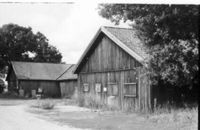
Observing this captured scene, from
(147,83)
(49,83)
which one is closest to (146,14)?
(147,83)

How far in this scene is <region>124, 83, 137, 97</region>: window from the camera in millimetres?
19672

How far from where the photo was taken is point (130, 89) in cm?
2008

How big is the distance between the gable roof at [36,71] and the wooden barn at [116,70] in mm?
15707

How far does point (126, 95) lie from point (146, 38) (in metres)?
6.15

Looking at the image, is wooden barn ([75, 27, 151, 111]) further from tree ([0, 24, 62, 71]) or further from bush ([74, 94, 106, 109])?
tree ([0, 24, 62, 71])

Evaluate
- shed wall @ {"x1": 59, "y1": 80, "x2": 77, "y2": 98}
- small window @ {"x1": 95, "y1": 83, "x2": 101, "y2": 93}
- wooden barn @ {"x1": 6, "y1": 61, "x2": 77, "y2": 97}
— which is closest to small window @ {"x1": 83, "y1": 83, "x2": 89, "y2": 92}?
small window @ {"x1": 95, "y1": 83, "x2": 101, "y2": 93}

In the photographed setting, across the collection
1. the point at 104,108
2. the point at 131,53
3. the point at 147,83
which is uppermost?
the point at 131,53

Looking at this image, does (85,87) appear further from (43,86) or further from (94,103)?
(43,86)

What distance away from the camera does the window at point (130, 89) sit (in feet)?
64.5

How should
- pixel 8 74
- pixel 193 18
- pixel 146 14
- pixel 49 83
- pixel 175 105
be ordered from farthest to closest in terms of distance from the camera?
pixel 8 74 → pixel 49 83 → pixel 175 105 → pixel 146 14 → pixel 193 18

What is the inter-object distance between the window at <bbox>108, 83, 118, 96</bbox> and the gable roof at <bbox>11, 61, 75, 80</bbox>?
60.3 feet

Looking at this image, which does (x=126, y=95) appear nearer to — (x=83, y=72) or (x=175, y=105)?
(x=175, y=105)

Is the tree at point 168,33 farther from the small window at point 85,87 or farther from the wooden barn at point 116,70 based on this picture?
the small window at point 85,87

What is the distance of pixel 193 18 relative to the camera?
519 inches
